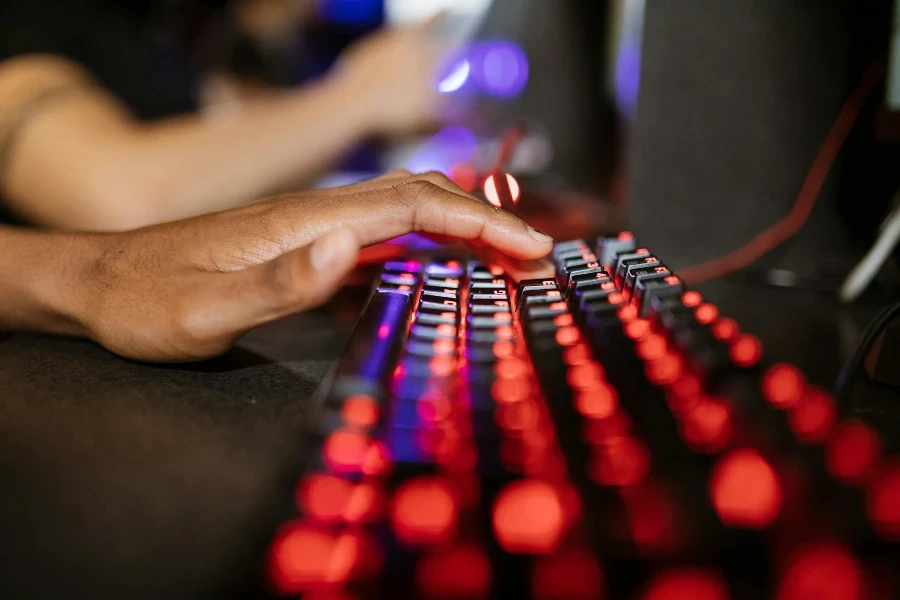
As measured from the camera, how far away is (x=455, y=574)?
8.7 inches

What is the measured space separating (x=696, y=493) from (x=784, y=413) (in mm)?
77

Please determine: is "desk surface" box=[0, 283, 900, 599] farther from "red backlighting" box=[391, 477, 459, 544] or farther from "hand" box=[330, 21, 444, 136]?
"hand" box=[330, 21, 444, 136]

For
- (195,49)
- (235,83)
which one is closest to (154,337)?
(235,83)

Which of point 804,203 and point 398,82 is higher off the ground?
point 398,82

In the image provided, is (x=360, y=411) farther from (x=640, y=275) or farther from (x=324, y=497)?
(x=640, y=275)

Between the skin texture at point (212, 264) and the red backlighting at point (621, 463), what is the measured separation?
165 mm

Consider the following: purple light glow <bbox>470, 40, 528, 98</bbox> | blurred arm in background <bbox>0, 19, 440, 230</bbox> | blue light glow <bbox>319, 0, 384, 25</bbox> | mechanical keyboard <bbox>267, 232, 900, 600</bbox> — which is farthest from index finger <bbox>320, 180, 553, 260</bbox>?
blue light glow <bbox>319, 0, 384, 25</bbox>

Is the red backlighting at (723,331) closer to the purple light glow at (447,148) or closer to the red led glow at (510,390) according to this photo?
the red led glow at (510,390)

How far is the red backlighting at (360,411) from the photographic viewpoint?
28cm

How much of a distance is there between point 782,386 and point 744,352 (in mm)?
38

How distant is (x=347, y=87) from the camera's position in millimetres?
1051

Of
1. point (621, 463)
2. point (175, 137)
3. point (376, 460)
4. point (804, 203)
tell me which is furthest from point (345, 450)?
point (175, 137)

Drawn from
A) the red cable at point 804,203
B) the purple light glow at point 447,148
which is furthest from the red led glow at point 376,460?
the purple light glow at point 447,148

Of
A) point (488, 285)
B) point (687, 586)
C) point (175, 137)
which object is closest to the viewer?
point (687, 586)
